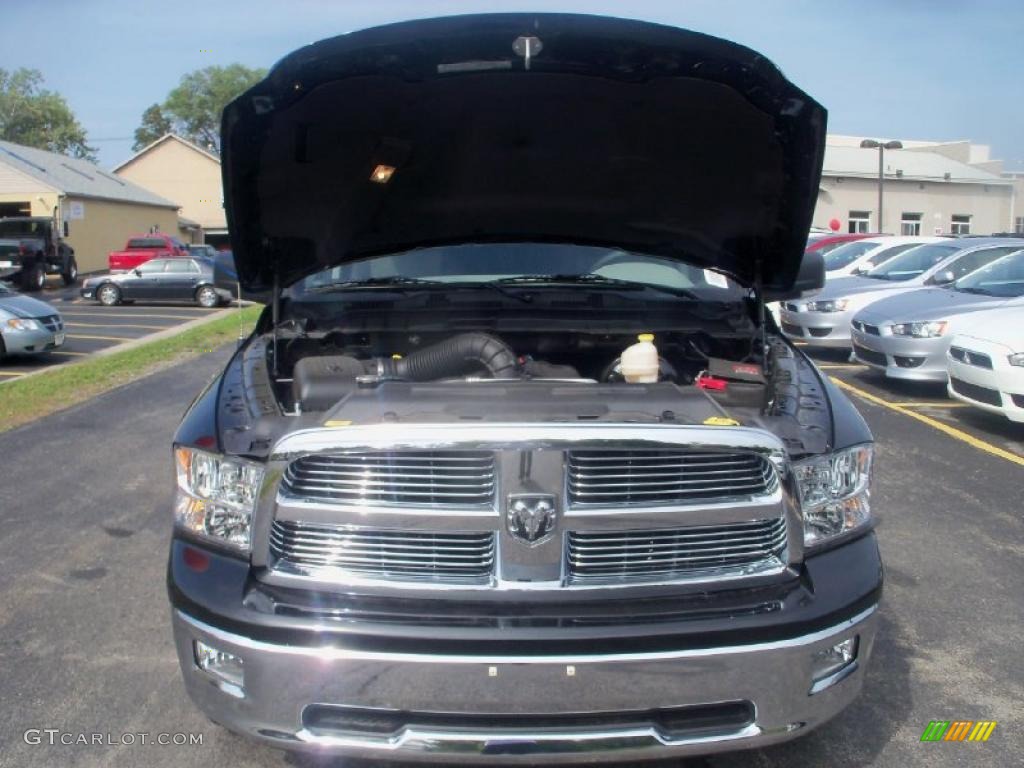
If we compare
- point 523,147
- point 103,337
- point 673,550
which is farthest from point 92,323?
point 673,550

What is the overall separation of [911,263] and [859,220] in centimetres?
2908

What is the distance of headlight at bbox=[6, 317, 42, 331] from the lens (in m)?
12.3

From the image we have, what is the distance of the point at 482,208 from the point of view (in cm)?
420

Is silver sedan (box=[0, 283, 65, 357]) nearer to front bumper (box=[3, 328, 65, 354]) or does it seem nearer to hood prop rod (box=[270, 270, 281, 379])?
front bumper (box=[3, 328, 65, 354])

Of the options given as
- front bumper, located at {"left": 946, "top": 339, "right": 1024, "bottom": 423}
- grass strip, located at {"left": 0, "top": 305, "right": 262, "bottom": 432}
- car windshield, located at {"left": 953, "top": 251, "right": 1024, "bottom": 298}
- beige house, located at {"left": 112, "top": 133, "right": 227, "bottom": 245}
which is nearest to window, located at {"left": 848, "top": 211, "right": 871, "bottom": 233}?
car windshield, located at {"left": 953, "top": 251, "right": 1024, "bottom": 298}

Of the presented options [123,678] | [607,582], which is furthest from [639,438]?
[123,678]

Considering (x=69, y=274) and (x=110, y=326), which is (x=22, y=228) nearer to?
(x=69, y=274)

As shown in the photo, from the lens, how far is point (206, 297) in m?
24.6

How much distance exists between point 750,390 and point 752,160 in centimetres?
101

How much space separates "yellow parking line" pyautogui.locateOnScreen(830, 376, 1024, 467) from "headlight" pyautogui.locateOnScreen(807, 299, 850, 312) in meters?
2.23

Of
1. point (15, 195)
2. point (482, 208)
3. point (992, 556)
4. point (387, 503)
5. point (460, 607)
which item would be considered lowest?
point (992, 556)

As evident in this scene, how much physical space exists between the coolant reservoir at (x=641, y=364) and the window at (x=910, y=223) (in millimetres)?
42579

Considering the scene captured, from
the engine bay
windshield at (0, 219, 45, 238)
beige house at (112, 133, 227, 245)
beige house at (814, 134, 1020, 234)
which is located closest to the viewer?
the engine bay

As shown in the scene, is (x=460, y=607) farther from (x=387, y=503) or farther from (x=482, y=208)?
(x=482, y=208)
